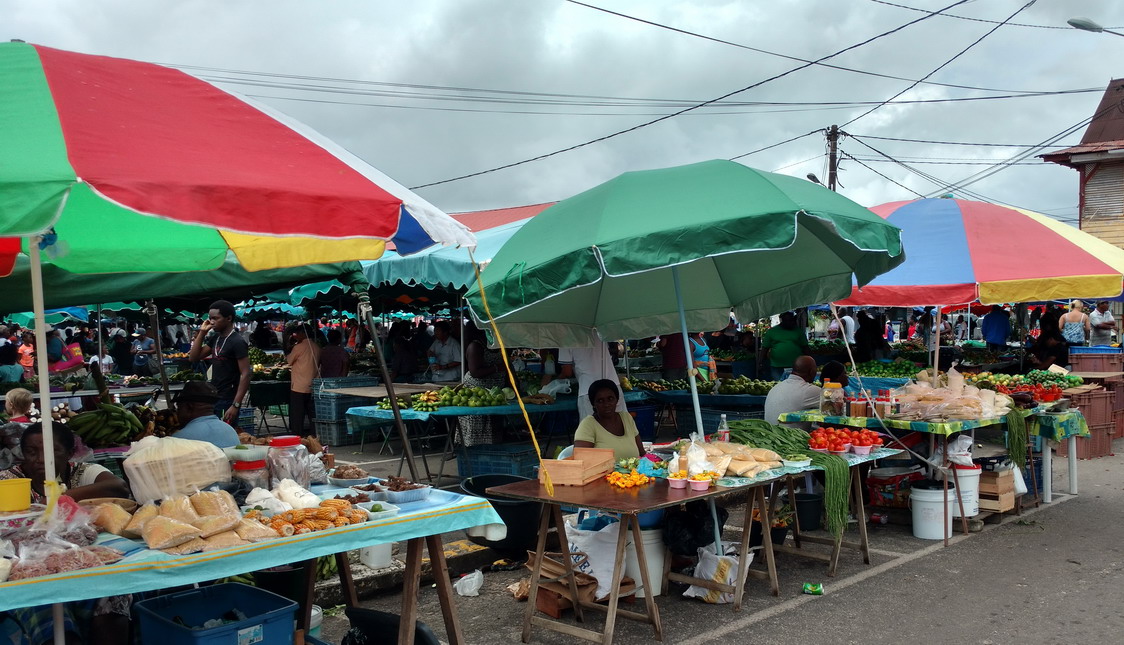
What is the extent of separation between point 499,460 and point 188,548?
676cm

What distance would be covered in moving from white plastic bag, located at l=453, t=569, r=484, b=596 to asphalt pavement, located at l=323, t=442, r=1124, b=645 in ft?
0.24

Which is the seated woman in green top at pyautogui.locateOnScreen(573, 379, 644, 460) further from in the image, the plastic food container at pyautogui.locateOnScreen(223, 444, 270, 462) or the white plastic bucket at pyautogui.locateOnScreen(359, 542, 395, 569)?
the plastic food container at pyautogui.locateOnScreen(223, 444, 270, 462)

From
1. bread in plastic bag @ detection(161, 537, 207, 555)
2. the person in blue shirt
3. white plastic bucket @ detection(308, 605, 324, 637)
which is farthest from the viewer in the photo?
the person in blue shirt

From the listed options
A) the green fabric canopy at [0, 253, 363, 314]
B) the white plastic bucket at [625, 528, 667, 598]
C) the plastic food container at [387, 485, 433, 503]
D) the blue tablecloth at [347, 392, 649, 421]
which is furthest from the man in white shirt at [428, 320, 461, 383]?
the plastic food container at [387, 485, 433, 503]

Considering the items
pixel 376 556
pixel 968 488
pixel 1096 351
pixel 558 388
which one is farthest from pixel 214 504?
pixel 1096 351

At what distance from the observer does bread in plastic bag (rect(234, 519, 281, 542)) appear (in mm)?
3592

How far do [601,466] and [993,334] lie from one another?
56.5ft

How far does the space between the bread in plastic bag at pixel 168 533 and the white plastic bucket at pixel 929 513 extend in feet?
21.6

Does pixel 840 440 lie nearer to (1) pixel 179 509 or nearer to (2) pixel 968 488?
(2) pixel 968 488

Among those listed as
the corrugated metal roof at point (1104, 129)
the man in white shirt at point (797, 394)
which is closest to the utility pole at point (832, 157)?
the corrugated metal roof at point (1104, 129)

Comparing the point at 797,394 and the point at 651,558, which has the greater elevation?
the point at 797,394

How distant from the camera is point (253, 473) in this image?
4.39 meters

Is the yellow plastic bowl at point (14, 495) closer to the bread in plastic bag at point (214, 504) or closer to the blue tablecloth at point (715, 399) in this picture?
the bread in plastic bag at point (214, 504)

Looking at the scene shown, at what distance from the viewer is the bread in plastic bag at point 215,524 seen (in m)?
3.55
